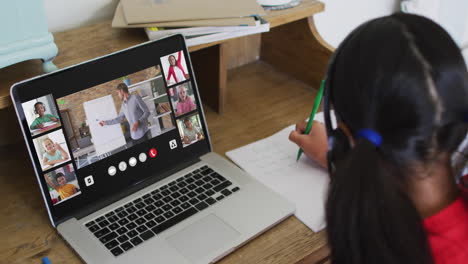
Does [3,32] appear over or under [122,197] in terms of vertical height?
over

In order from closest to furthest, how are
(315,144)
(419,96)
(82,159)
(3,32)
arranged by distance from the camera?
(419,96) → (3,32) → (82,159) → (315,144)

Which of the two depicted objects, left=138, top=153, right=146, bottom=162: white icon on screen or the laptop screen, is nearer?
the laptop screen

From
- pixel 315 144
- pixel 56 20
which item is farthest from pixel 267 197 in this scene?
pixel 56 20

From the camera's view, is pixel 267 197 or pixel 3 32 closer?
pixel 3 32

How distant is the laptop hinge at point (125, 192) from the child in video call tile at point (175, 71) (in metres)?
0.16

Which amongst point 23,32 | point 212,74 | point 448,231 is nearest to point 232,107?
point 212,74

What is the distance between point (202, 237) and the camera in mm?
840

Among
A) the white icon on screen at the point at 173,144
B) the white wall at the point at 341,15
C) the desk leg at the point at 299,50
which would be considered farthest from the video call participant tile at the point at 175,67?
the white wall at the point at 341,15

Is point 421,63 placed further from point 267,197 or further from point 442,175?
point 267,197

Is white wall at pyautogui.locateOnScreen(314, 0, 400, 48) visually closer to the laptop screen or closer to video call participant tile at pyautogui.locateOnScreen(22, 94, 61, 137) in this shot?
the laptop screen

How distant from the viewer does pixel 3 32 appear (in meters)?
0.79

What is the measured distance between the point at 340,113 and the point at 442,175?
0.51 feet

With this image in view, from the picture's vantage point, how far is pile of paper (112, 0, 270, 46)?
3.22ft

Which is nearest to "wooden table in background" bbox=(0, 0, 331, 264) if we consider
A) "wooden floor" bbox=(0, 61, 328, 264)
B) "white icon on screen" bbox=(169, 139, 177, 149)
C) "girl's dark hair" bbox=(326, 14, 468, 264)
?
"wooden floor" bbox=(0, 61, 328, 264)
